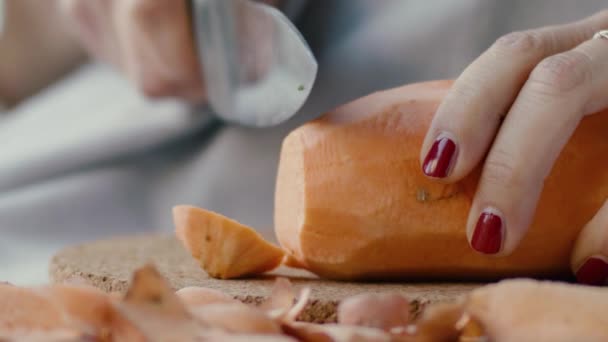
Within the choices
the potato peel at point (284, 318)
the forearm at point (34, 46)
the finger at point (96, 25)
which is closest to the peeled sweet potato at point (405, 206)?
the potato peel at point (284, 318)

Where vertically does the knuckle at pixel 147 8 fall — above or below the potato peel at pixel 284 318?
above

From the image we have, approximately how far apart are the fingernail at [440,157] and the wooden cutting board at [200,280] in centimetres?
9

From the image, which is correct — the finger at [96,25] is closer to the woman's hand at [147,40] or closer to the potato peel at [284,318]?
the woman's hand at [147,40]

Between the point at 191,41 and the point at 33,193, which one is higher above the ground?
the point at 191,41

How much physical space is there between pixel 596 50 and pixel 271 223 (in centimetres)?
87

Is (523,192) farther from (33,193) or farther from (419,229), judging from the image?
(33,193)

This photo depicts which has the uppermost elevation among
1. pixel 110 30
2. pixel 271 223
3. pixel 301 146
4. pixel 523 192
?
pixel 110 30

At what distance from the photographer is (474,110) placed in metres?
0.62

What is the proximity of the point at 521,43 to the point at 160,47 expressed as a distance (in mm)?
847

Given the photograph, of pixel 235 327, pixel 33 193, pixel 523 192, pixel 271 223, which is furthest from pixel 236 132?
pixel 235 327

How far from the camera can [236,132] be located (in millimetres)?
1454

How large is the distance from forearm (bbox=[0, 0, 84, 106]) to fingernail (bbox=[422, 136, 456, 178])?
1.54 m

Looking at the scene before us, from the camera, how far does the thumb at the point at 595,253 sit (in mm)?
627

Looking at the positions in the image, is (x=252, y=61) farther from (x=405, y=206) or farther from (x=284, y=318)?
(x=284, y=318)
